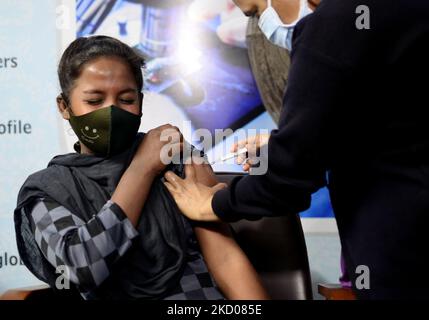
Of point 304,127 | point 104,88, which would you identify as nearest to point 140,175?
point 104,88

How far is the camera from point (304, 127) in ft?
3.41

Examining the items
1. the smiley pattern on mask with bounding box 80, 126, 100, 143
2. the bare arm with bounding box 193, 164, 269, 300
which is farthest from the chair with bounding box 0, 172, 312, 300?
the smiley pattern on mask with bounding box 80, 126, 100, 143

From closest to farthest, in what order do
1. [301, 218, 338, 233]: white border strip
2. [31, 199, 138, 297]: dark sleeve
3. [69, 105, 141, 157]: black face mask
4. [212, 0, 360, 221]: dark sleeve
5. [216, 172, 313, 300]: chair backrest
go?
[212, 0, 360, 221]: dark sleeve, [31, 199, 138, 297]: dark sleeve, [69, 105, 141, 157]: black face mask, [216, 172, 313, 300]: chair backrest, [301, 218, 338, 233]: white border strip

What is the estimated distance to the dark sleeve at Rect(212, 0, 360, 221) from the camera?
101cm

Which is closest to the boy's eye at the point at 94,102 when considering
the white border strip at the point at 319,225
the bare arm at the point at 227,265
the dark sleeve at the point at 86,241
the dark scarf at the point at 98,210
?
the dark scarf at the point at 98,210

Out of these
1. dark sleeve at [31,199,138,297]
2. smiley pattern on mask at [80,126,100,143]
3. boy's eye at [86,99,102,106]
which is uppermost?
boy's eye at [86,99,102,106]

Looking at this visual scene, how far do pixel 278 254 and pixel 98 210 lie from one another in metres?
0.62

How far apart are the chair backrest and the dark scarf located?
327mm

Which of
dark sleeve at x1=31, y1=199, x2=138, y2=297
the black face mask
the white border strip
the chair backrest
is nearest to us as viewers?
dark sleeve at x1=31, y1=199, x2=138, y2=297

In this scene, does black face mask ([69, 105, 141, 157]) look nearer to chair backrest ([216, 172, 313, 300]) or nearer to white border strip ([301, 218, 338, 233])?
chair backrest ([216, 172, 313, 300])

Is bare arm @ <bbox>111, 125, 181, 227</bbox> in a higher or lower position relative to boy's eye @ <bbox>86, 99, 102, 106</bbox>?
lower
